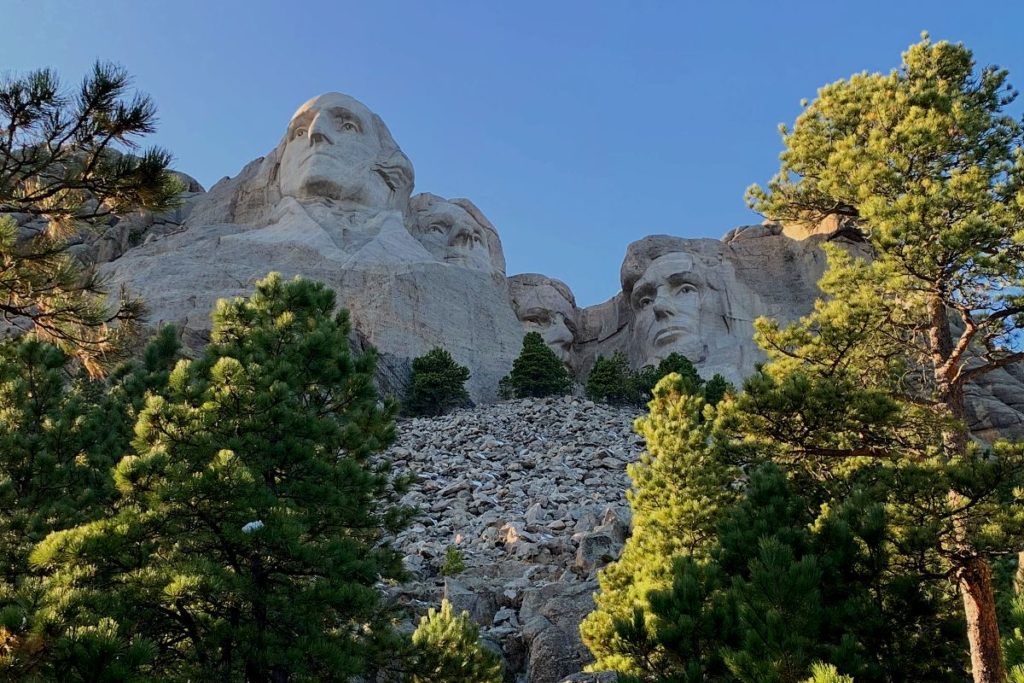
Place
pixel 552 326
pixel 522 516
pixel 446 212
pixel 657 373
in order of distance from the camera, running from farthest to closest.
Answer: pixel 552 326 < pixel 446 212 < pixel 657 373 < pixel 522 516

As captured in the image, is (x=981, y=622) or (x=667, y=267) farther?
(x=667, y=267)

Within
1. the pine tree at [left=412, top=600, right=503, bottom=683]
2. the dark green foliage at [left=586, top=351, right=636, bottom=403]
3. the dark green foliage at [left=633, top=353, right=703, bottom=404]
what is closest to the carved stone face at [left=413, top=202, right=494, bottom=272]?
the dark green foliage at [left=586, top=351, right=636, bottom=403]

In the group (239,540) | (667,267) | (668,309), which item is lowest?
(239,540)

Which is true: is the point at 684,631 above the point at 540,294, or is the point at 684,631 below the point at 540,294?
below

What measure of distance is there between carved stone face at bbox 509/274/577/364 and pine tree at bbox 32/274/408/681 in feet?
108

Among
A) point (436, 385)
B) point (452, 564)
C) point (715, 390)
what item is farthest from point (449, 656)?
point (436, 385)

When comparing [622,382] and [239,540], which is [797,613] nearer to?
[239,540]

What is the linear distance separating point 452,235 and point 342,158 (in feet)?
22.6

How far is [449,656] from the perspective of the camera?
8.63 meters

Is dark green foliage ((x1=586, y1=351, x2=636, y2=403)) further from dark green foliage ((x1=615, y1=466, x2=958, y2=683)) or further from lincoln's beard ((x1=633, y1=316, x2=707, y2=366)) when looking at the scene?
dark green foliage ((x1=615, y1=466, x2=958, y2=683))

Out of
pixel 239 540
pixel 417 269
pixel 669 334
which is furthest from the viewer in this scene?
pixel 669 334

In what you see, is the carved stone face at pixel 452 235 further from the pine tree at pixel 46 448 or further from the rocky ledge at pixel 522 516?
the pine tree at pixel 46 448

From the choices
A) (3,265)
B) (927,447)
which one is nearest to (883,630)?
(927,447)

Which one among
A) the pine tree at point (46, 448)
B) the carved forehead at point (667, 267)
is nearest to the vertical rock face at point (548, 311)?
the carved forehead at point (667, 267)
